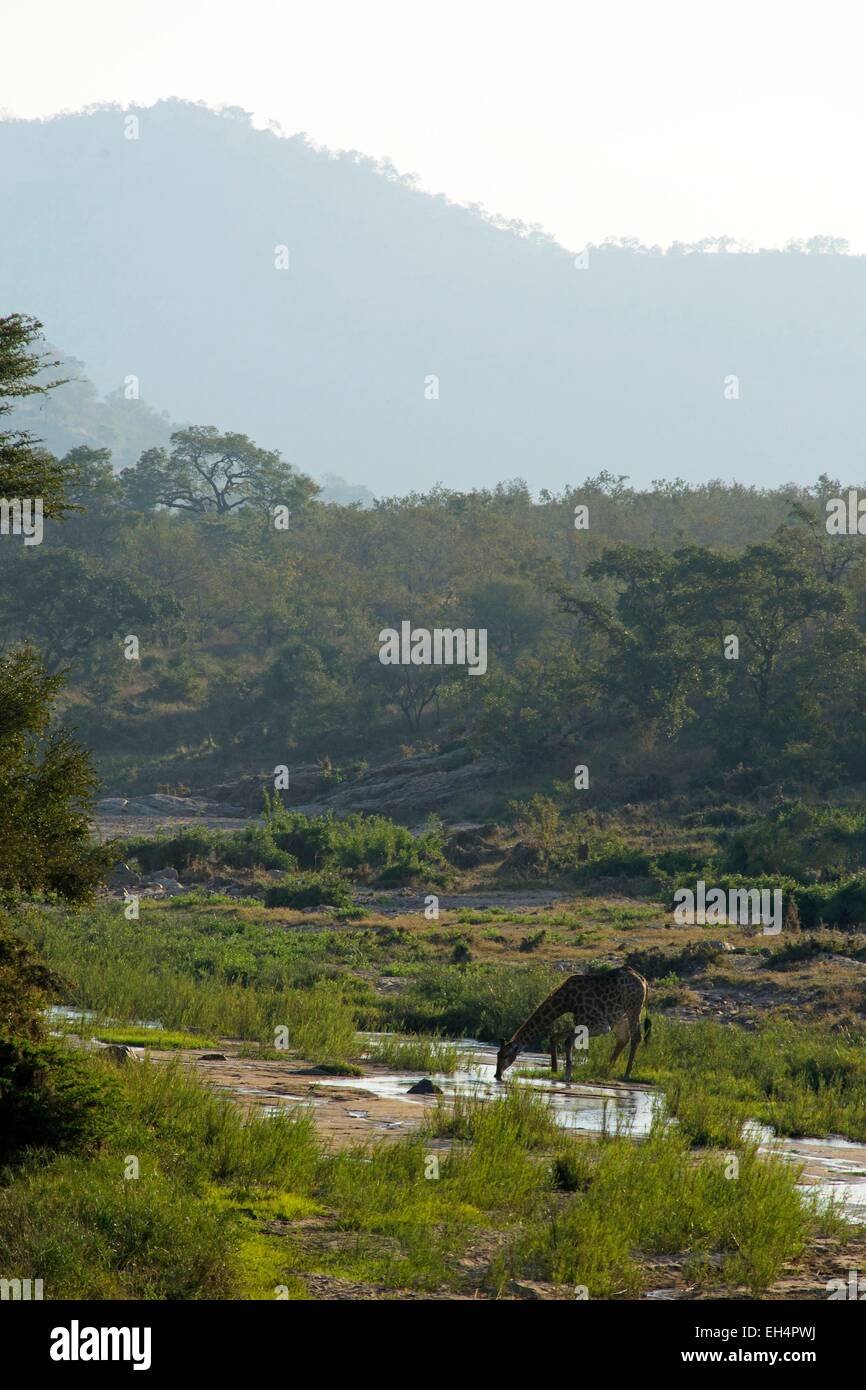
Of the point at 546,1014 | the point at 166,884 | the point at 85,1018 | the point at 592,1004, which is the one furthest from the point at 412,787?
the point at 592,1004

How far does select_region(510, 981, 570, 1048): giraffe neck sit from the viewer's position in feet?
51.4

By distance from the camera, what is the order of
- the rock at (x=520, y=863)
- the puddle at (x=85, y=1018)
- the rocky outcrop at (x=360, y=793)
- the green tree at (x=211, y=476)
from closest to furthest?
1. the puddle at (x=85, y=1018)
2. the rock at (x=520, y=863)
3. the rocky outcrop at (x=360, y=793)
4. the green tree at (x=211, y=476)

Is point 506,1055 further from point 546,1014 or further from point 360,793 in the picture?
point 360,793

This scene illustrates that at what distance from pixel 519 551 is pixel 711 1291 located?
2763 inches

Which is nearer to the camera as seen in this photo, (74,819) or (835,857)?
(74,819)

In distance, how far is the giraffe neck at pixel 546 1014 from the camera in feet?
51.4

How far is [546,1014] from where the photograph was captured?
15.9 m

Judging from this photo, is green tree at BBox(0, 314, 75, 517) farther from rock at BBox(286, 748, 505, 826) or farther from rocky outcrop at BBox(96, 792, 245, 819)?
rocky outcrop at BBox(96, 792, 245, 819)

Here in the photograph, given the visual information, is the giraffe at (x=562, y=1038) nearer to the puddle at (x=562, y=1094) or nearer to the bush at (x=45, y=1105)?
the puddle at (x=562, y=1094)

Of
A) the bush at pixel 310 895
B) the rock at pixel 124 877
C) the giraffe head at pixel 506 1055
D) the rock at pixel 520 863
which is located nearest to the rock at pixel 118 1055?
the giraffe head at pixel 506 1055

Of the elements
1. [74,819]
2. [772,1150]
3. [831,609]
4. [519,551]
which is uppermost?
[519,551]
